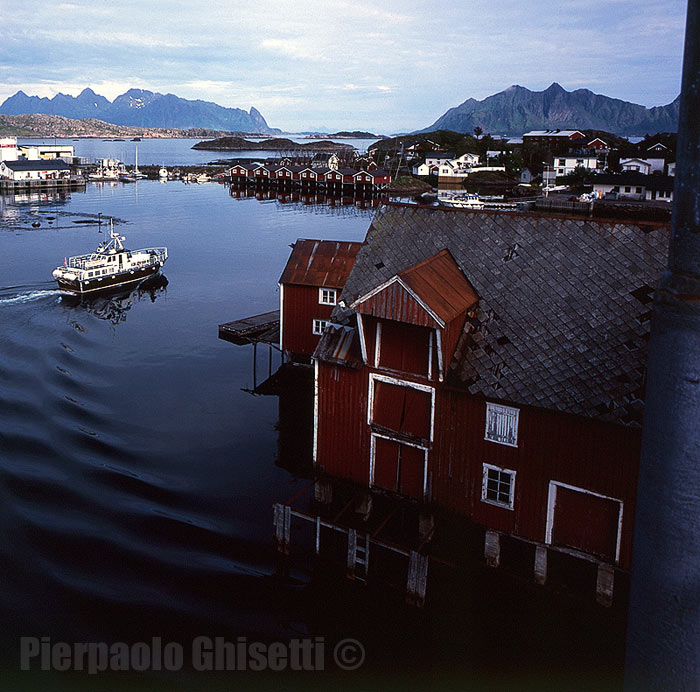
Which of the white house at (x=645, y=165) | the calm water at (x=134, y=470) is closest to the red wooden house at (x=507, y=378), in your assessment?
the calm water at (x=134, y=470)

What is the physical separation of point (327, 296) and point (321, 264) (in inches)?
64.5

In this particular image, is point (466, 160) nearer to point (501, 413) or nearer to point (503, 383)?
point (503, 383)

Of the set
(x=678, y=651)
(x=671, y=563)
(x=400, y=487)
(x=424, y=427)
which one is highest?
(x=671, y=563)

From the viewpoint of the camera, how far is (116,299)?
163 ft

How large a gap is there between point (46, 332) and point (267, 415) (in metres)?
17.6

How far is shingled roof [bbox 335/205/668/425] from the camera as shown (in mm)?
14133

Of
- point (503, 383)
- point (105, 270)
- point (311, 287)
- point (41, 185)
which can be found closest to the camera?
point (503, 383)

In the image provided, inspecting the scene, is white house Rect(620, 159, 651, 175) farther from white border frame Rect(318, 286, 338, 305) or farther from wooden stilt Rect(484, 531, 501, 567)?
wooden stilt Rect(484, 531, 501, 567)

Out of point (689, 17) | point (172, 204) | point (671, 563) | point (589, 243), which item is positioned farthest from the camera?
point (172, 204)

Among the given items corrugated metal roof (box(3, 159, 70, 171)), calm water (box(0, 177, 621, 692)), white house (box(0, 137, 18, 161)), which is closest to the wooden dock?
calm water (box(0, 177, 621, 692))

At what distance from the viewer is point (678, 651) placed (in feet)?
10.6

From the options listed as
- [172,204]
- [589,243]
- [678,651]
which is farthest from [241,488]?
[172,204]

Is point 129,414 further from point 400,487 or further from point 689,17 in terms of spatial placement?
point 689,17

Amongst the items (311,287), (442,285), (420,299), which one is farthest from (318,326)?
(420,299)
